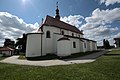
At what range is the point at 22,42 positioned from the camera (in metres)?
63.0

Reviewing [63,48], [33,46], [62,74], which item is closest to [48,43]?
[33,46]

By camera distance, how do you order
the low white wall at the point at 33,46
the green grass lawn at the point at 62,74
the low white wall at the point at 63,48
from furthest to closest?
the low white wall at the point at 33,46
the low white wall at the point at 63,48
the green grass lawn at the point at 62,74

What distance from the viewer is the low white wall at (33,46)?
25.6 m

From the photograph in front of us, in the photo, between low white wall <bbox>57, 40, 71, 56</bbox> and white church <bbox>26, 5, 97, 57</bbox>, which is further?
white church <bbox>26, 5, 97, 57</bbox>

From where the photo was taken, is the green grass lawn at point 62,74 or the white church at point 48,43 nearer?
the green grass lawn at point 62,74

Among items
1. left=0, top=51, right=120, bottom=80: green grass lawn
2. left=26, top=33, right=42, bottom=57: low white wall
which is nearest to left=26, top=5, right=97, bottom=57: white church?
left=26, top=33, right=42, bottom=57: low white wall

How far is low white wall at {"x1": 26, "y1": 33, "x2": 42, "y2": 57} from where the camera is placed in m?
25.6

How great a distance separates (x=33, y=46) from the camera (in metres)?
25.8

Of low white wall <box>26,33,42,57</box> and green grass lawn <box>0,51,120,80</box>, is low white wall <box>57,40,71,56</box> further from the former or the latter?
green grass lawn <box>0,51,120,80</box>

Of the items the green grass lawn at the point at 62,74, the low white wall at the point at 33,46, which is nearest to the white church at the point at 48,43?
the low white wall at the point at 33,46

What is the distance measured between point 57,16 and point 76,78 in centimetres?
3398

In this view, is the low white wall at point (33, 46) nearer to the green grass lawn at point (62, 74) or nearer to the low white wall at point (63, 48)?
the low white wall at point (63, 48)

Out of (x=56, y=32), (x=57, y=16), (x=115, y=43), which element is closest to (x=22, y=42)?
(x=57, y=16)

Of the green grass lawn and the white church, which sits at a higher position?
the white church
